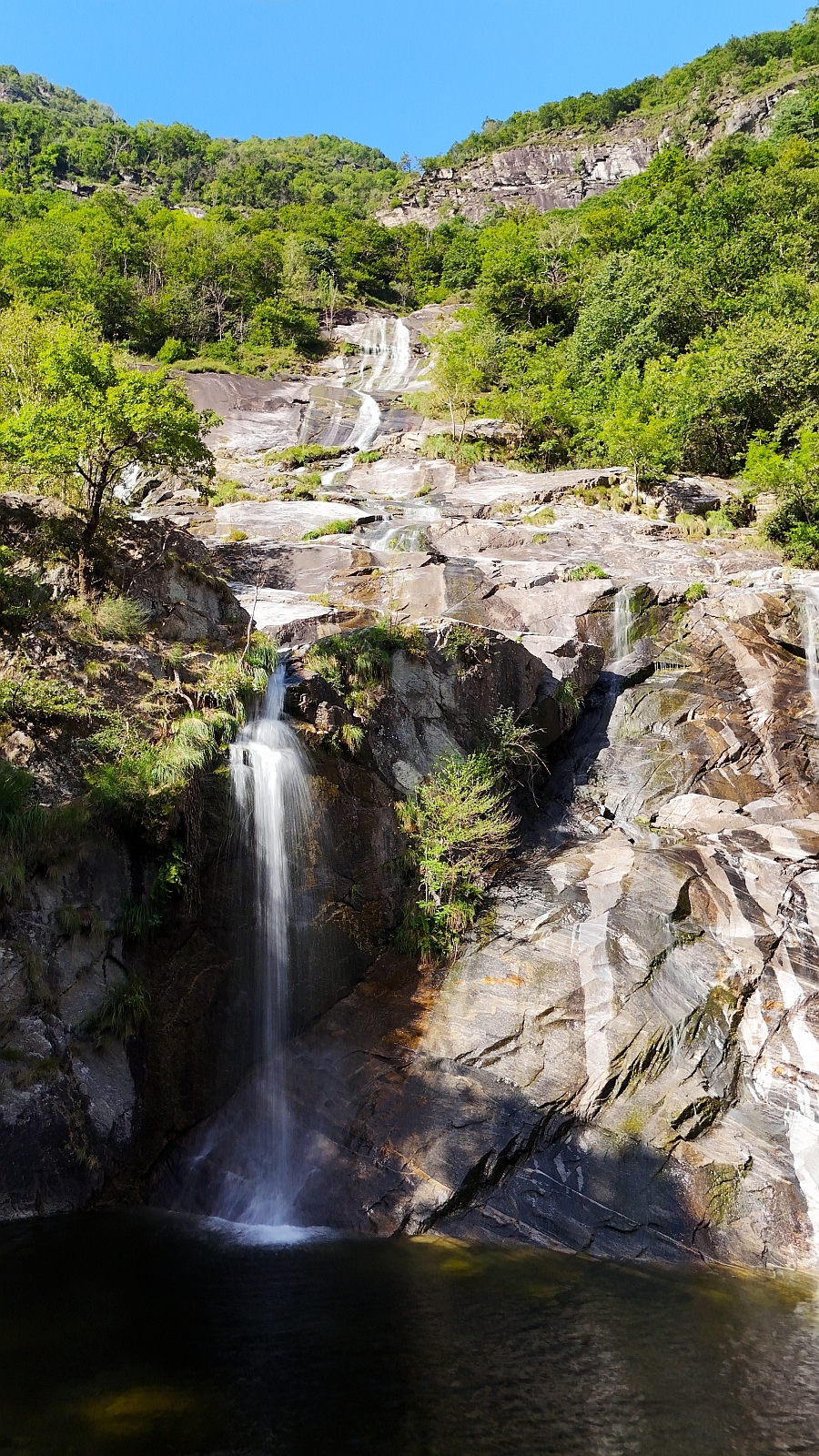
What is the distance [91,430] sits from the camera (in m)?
13.8

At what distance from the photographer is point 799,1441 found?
5980 millimetres

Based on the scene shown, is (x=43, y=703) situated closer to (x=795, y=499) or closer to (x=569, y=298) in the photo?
(x=795, y=499)

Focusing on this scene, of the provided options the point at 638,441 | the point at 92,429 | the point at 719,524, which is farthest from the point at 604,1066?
the point at 638,441

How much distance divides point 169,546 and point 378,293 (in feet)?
235

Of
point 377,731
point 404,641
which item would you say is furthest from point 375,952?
point 404,641

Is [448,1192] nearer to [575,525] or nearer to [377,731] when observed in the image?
[377,731]

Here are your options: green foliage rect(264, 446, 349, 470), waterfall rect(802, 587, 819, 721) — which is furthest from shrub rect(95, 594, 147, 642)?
green foliage rect(264, 446, 349, 470)

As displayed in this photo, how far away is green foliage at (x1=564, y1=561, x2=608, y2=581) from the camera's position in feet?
73.8

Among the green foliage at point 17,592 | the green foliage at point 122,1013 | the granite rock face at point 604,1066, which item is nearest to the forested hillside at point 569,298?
the green foliage at point 17,592

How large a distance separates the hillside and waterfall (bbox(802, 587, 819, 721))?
90758 mm

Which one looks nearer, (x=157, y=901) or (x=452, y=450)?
(x=157, y=901)

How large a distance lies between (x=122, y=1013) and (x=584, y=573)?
53.8 feet

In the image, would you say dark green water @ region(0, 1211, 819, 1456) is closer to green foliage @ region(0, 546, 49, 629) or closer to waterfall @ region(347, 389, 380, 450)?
green foliage @ region(0, 546, 49, 629)

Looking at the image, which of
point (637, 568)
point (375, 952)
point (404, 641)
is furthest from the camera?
point (637, 568)
